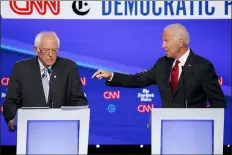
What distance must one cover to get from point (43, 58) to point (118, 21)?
1362mm

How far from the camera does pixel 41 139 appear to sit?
2316 millimetres

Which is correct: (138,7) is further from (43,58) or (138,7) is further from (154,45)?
(43,58)

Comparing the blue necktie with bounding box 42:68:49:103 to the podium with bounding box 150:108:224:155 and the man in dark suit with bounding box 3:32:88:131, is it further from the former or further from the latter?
the podium with bounding box 150:108:224:155

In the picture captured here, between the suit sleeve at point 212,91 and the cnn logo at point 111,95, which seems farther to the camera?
the cnn logo at point 111,95

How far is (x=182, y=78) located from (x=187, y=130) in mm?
1610

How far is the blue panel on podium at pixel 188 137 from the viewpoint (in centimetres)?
232

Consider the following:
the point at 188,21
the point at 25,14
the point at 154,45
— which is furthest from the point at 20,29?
the point at 188,21

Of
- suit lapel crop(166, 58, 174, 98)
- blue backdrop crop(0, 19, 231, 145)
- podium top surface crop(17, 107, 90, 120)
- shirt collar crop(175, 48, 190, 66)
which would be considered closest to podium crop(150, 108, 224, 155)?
podium top surface crop(17, 107, 90, 120)

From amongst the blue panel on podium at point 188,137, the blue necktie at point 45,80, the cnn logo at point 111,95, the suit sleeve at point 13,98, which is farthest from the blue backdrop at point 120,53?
the blue panel on podium at point 188,137

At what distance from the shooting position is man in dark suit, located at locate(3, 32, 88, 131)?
3826mm

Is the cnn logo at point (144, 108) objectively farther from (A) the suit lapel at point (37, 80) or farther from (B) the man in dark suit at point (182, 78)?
(A) the suit lapel at point (37, 80)

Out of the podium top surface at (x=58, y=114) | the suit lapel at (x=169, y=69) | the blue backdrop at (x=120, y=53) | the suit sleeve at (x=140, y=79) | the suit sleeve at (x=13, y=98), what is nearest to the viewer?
the podium top surface at (x=58, y=114)

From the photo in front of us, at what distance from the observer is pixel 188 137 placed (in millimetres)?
2342

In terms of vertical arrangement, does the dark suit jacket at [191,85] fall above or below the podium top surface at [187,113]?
above
